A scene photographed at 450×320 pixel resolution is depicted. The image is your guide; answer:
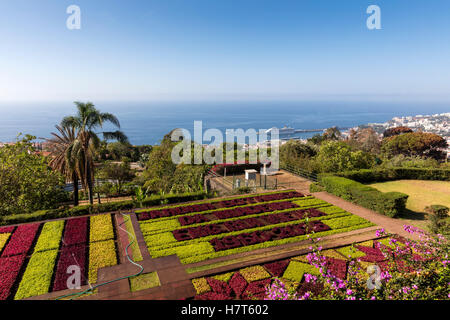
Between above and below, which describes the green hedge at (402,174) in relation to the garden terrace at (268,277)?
above

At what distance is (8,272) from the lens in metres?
10.3

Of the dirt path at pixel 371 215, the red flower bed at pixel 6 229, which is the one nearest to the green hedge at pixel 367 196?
the dirt path at pixel 371 215

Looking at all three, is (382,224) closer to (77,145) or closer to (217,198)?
(217,198)

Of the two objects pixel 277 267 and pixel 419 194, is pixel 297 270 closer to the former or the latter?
pixel 277 267

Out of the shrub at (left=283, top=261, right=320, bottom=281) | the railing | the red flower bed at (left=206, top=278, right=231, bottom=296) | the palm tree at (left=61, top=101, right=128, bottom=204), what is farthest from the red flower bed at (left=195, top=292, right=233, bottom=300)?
the railing

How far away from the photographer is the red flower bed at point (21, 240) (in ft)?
38.7

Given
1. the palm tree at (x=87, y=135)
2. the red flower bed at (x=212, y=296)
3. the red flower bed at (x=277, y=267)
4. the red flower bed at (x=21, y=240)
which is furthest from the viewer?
the palm tree at (x=87, y=135)

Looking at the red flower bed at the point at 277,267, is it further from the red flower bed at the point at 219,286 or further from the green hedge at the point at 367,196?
the green hedge at the point at 367,196

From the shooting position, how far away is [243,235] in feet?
43.9

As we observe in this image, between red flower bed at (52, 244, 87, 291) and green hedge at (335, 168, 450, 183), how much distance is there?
2111cm

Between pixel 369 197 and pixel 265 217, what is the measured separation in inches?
259

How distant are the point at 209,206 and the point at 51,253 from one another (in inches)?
333

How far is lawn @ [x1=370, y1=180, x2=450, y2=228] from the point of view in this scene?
1617cm

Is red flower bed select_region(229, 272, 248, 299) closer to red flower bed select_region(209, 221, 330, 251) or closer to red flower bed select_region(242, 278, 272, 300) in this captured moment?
red flower bed select_region(242, 278, 272, 300)
